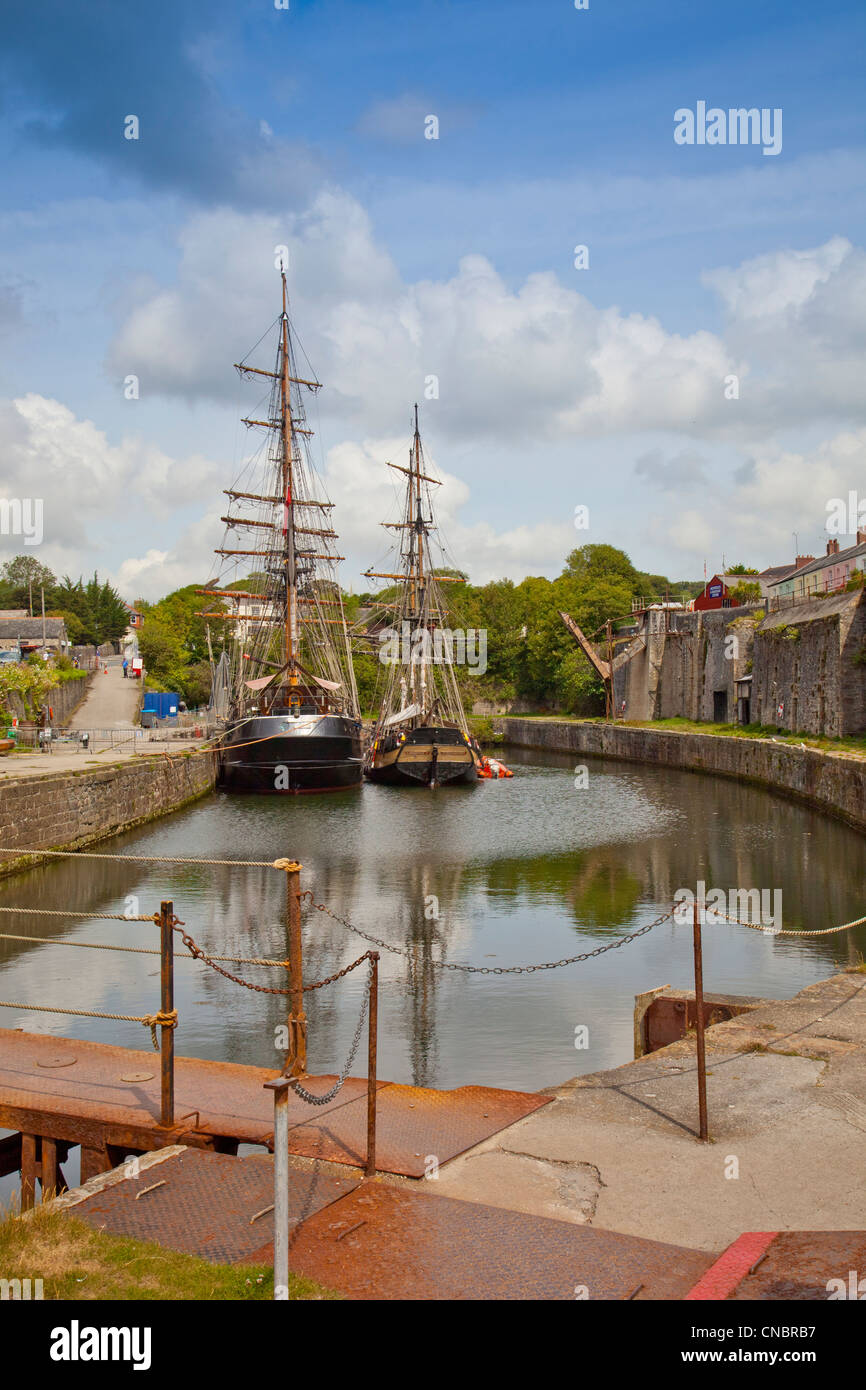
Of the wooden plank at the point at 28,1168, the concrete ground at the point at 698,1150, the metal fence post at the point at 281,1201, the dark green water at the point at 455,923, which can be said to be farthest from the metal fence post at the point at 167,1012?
the dark green water at the point at 455,923

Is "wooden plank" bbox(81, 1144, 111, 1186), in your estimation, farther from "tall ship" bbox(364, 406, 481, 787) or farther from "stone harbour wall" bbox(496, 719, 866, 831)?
"tall ship" bbox(364, 406, 481, 787)

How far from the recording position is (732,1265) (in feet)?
15.1

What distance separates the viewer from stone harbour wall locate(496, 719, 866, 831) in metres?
28.3

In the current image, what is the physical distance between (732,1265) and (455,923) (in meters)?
13.5

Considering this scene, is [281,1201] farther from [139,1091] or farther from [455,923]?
[455,923]

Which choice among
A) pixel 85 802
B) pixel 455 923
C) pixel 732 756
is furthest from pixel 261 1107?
pixel 732 756

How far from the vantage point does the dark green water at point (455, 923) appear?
12.0 m

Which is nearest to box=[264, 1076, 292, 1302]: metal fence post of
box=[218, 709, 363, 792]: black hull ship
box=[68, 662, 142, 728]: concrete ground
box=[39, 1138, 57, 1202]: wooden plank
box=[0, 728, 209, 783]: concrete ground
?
box=[39, 1138, 57, 1202]: wooden plank

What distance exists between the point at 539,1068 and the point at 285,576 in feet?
135

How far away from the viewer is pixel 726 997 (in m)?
10.0

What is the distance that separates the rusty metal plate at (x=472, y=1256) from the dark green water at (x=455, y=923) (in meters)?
5.11

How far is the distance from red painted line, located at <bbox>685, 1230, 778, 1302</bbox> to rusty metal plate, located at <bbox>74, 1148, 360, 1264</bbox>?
205 cm
